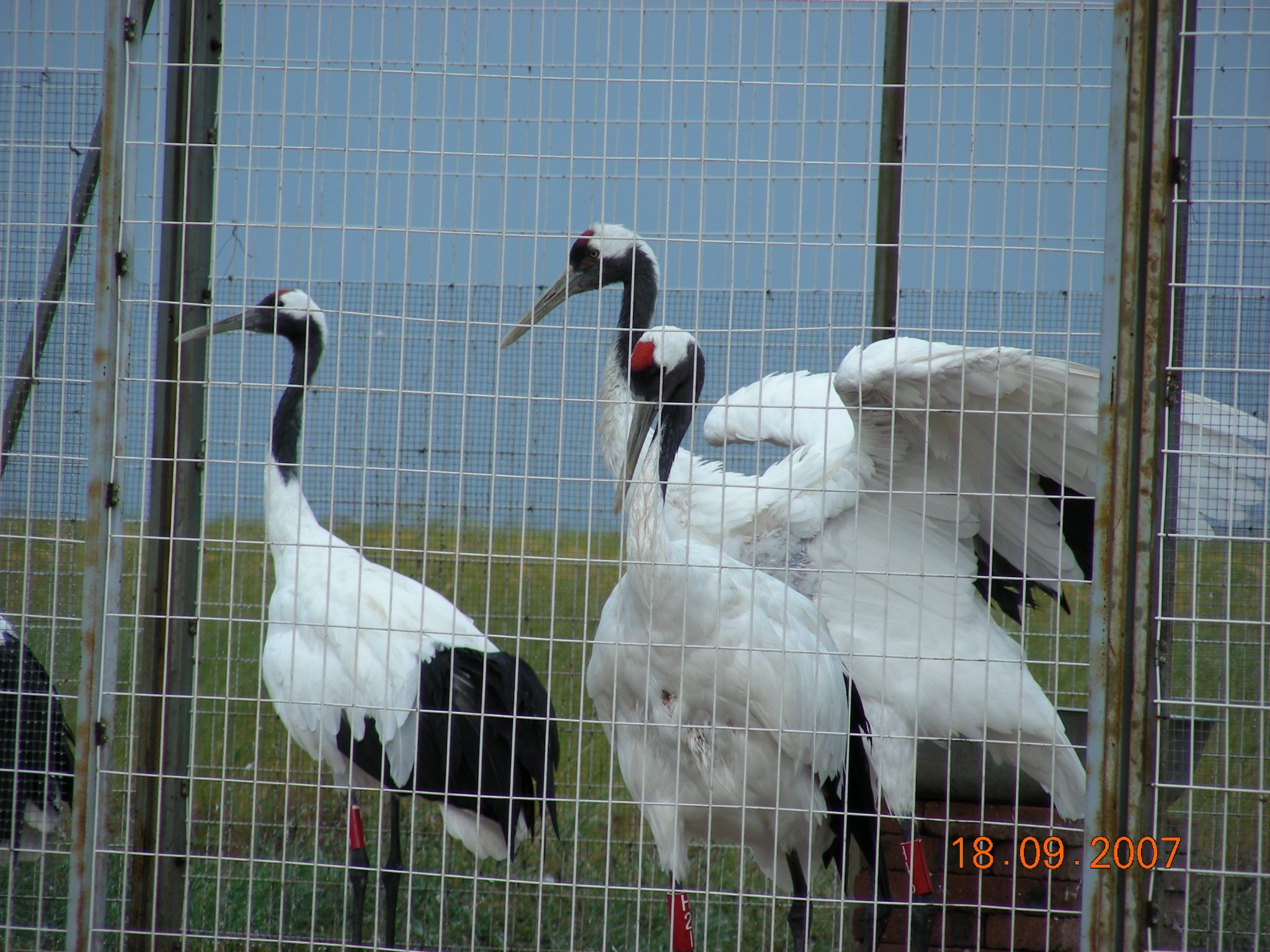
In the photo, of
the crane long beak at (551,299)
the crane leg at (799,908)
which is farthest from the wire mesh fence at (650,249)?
the crane leg at (799,908)

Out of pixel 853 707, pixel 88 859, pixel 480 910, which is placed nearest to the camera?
pixel 88 859

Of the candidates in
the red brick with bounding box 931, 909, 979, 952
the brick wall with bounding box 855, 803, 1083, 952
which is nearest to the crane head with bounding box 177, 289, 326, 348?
the brick wall with bounding box 855, 803, 1083, 952

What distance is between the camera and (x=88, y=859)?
251cm

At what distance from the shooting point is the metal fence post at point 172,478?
3.37m

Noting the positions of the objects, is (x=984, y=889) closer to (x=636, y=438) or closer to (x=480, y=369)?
(x=636, y=438)

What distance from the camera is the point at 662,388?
3074 mm

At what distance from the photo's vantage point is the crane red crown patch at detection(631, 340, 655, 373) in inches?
122

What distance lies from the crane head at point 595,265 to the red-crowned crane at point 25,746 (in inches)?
65.9

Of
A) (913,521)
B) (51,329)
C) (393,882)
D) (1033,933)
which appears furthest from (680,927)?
(51,329)

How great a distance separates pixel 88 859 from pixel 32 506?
78cm

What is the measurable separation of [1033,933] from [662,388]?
2142mm

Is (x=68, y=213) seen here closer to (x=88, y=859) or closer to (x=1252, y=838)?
(x=88, y=859)

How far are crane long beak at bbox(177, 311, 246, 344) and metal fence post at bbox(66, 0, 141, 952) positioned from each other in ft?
0.95

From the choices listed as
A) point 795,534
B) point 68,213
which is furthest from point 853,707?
point 68,213
